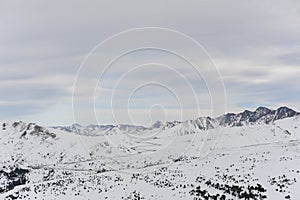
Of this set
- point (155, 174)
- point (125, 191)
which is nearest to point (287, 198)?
point (125, 191)

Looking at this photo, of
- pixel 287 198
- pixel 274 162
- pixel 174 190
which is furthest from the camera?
pixel 274 162

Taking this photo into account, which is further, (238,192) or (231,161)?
(231,161)

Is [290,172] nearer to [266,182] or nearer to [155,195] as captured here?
[266,182]

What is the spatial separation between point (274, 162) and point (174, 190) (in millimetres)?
46298

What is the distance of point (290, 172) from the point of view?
123 metres

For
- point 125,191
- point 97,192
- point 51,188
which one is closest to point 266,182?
point 125,191

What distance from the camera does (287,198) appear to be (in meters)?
92.8

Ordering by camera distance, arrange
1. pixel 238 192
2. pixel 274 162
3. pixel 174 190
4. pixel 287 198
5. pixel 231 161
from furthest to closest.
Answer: pixel 231 161 < pixel 274 162 < pixel 174 190 < pixel 238 192 < pixel 287 198

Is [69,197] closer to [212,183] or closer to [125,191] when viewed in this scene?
[125,191]

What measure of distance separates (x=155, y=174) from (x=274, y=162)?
4171 cm

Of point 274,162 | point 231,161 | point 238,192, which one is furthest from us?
point 231,161

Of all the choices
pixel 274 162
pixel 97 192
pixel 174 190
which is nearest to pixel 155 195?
pixel 174 190

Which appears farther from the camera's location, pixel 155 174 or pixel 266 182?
pixel 155 174

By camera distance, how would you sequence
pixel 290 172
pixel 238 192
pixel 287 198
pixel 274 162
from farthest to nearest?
pixel 274 162 < pixel 290 172 < pixel 238 192 < pixel 287 198
